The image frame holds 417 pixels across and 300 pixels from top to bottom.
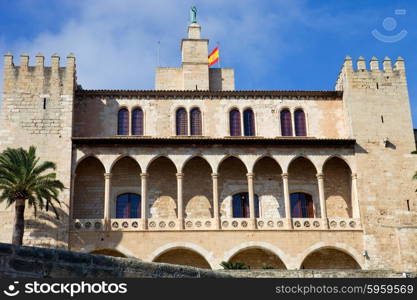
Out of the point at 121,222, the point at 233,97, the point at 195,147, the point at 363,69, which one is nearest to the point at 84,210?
the point at 121,222

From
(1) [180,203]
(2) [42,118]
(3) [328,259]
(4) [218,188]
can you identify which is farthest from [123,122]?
(3) [328,259]

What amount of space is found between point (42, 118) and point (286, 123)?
43.6 ft

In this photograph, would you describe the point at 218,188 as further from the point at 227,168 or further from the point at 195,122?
the point at 195,122

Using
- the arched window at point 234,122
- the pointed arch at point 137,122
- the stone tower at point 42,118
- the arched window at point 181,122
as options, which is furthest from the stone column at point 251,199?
the stone tower at point 42,118

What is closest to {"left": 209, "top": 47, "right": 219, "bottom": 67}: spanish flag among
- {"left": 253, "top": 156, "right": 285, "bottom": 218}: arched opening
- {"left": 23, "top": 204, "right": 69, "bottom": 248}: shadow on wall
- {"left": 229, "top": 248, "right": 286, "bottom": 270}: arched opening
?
{"left": 253, "top": 156, "right": 285, "bottom": 218}: arched opening

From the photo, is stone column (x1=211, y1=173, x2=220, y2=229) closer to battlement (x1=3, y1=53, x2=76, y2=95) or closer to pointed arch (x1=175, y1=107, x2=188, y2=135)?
pointed arch (x1=175, y1=107, x2=188, y2=135)

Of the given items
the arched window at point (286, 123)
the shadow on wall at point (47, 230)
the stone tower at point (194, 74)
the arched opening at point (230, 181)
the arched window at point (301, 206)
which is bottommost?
the shadow on wall at point (47, 230)

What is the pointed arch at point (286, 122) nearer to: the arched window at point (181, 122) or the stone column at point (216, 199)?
the stone column at point (216, 199)

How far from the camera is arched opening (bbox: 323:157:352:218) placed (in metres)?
Result: 33.9

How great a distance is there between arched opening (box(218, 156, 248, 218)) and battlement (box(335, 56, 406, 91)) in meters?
7.58

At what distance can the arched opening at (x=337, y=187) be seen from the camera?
33.9 metres

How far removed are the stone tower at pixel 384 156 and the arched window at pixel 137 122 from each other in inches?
449

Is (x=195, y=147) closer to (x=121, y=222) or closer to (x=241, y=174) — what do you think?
(x=241, y=174)

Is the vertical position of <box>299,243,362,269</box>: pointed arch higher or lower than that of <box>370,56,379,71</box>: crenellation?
lower
